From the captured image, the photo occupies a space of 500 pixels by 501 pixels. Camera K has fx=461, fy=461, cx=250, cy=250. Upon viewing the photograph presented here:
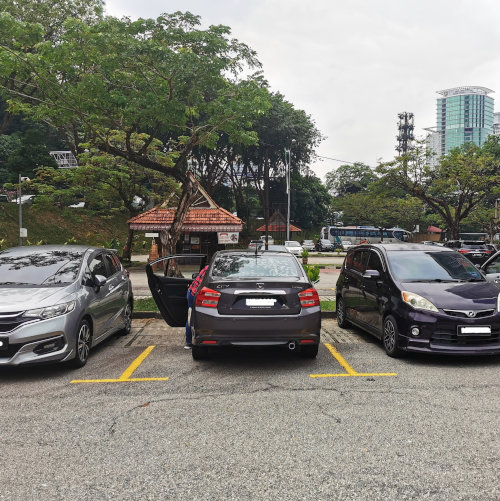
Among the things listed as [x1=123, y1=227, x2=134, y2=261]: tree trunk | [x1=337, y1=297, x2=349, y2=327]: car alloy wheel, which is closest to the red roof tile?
[x1=123, y1=227, x2=134, y2=261]: tree trunk

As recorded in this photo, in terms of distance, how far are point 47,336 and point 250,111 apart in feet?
Answer: 30.8

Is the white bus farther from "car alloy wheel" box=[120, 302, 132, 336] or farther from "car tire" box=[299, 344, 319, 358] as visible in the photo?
"car tire" box=[299, 344, 319, 358]

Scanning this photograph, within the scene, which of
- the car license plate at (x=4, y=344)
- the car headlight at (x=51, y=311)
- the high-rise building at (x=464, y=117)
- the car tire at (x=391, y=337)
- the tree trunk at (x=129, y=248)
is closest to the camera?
the car license plate at (x=4, y=344)

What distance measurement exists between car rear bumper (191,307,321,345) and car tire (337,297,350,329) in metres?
3.11

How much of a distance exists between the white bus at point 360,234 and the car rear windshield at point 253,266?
54578 millimetres

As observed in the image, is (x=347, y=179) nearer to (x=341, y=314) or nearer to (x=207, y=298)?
(x=341, y=314)

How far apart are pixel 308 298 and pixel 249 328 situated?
2.78 ft

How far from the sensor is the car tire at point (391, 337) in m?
6.13

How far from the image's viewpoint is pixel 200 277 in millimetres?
6391

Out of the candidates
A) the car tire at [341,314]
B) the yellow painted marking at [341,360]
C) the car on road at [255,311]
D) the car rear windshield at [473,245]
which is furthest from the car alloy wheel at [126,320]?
the car rear windshield at [473,245]

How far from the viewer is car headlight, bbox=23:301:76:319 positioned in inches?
204

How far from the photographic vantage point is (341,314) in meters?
8.66

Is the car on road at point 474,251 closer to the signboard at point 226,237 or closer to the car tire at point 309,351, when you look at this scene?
the signboard at point 226,237

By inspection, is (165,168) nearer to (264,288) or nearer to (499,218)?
(264,288)
